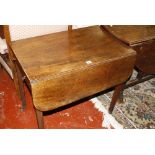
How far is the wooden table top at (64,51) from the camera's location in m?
1.38

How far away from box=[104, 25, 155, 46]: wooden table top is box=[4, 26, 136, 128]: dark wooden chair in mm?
83

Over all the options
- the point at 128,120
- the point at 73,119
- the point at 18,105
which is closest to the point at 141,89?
the point at 128,120

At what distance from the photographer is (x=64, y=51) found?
1561 millimetres

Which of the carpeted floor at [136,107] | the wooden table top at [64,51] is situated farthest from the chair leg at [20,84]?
the carpeted floor at [136,107]

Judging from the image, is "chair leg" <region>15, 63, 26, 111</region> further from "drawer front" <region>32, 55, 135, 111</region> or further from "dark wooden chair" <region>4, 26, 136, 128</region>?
"drawer front" <region>32, 55, 135, 111</region>

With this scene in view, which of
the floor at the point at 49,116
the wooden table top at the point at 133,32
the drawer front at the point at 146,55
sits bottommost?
the floor at the point at 49,116

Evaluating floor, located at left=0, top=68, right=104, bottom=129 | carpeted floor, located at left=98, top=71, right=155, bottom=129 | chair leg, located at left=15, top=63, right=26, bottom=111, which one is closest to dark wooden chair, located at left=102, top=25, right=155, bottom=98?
carpeted floor, located at left=98, top=71, right=155, bottom=129

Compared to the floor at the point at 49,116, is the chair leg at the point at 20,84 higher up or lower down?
higher up

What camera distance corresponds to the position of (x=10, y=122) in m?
1.88

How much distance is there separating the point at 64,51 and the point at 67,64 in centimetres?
17

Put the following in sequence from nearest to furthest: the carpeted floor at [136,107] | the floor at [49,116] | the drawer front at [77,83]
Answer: the drawer front at [77,83] → the floor at [49,116] → the carpeted floor at [136,107]

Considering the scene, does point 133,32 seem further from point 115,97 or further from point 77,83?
point 77,83

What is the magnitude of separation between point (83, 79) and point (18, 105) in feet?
2.92

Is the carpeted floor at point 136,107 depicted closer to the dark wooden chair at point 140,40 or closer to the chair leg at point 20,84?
the dark wooden chair at point 140,40
